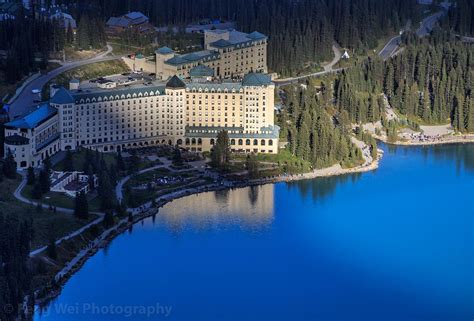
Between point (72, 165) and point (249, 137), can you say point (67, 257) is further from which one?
point (249, 137)

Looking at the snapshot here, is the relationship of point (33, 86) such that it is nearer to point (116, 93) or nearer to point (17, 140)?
point (116, 93)

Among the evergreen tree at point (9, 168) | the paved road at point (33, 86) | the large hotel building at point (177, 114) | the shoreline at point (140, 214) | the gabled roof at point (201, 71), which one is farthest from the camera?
the gabled roof at point (201, 71)

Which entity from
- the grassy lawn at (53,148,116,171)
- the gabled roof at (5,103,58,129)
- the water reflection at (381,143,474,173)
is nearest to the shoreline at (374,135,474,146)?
the water reflection at (381,143,474,173)

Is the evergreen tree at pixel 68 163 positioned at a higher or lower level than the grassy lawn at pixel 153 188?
higher

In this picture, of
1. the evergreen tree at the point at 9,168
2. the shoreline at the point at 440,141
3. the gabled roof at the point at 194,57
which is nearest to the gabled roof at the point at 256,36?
the gabled roof at the point at 194,57

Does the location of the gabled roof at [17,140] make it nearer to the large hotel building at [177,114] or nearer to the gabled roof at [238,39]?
the large hotel building at [177,114]

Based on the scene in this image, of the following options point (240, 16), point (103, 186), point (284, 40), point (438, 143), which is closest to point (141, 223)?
point (103, 186)
